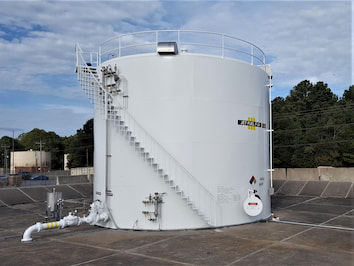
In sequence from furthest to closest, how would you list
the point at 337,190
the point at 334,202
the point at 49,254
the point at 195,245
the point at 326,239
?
the point at 337,190, the point at 334,202, the point at 326,239, the point at 195,245, the point at 49,254

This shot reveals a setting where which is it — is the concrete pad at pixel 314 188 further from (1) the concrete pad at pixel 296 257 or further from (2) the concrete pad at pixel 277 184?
(1) the concrete pad at pixel 296 257

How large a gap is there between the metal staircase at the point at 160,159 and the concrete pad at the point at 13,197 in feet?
43.5

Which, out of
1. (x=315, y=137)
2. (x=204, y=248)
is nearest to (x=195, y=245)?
(x=204, y=248)

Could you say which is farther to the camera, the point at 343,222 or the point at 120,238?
the point at 343,222

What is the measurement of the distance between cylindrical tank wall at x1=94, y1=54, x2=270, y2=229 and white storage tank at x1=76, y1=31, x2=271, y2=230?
0.04 m

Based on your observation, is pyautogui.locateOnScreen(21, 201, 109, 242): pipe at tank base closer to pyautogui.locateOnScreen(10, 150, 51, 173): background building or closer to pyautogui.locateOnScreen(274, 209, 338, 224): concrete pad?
pyautogui.locateOnScreen(274, 209, 338, 224): concrete pad

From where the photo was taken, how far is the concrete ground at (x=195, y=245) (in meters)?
10.1

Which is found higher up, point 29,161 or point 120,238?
point 29,161

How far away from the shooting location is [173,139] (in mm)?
14500

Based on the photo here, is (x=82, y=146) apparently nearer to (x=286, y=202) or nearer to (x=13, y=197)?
(x=13, y=197)

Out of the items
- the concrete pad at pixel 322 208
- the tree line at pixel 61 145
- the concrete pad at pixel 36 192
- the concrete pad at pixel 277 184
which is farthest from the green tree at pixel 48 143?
the concrete pad at pixel 322 208

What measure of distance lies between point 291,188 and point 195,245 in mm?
19712

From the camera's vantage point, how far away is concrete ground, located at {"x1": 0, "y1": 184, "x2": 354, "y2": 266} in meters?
10.1

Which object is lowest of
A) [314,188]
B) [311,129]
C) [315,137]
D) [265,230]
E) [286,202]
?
[286,202]
